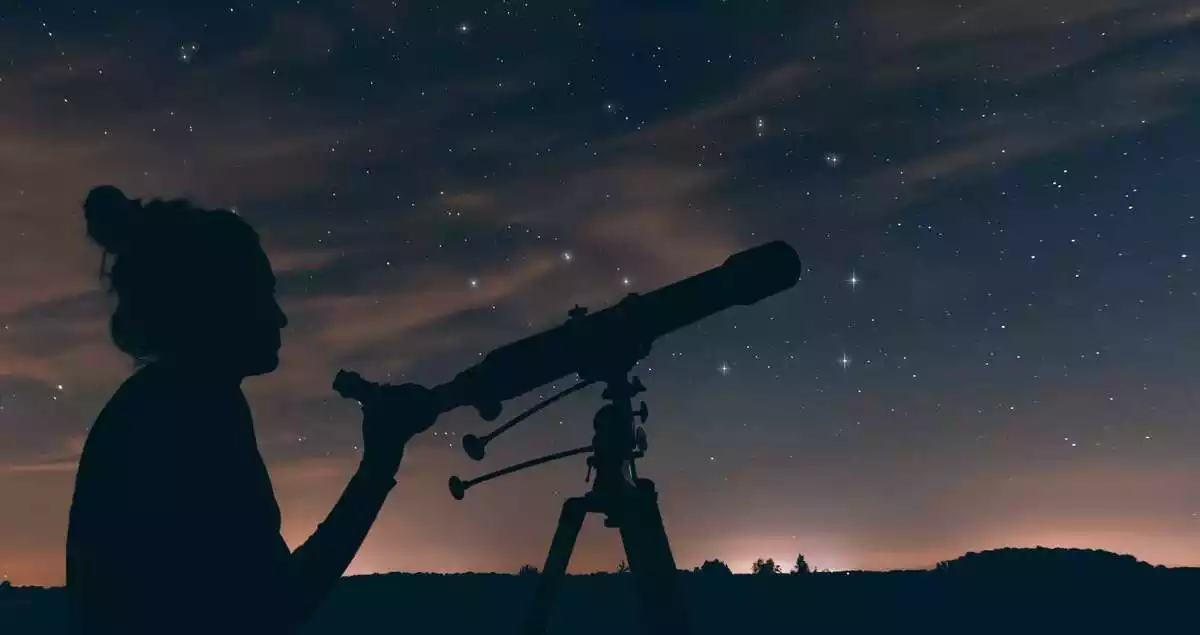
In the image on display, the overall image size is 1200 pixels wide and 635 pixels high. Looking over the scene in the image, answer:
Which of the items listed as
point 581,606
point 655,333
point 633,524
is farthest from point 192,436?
point 581,606

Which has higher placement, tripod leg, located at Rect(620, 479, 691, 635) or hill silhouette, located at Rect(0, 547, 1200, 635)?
hill silhouette, located at Rect(0, 547, 1200, 635)

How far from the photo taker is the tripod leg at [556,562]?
4.67 m

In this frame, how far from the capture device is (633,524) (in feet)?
15.0

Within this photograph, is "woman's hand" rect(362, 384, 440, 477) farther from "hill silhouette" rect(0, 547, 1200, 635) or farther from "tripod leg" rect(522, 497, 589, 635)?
"hill silhouette" rect(0, 547, 1200, 635)

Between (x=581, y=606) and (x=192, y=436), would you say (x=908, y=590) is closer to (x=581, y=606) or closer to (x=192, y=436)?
(x=581, y=606)

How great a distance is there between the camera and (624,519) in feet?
15.1

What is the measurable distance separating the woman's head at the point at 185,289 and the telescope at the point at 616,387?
49.3 inches

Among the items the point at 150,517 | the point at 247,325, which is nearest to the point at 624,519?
the point at 247,325

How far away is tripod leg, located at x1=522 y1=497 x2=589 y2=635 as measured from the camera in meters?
4.67

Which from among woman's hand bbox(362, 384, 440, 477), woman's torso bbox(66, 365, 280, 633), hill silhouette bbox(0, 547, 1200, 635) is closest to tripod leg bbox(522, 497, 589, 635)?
woman's hand bbox(362, 384, 440, 477)

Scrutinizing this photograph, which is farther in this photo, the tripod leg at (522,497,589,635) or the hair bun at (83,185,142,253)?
the tripod leg at (522,497,589,635)

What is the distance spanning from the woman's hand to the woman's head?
635mm

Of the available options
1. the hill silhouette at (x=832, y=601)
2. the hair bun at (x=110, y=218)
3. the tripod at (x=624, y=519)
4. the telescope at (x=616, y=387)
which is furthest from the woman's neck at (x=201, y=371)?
the hill silhouette at (x=832, y=601)

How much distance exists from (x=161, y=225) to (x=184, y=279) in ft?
0.78
